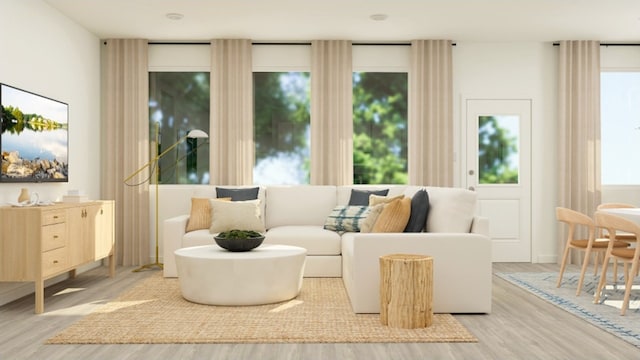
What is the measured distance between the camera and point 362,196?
608 centimetres

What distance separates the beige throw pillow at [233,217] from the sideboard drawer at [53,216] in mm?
1401

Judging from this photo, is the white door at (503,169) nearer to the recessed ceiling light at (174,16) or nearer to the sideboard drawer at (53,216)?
the recessed ceiling light at (174,16)

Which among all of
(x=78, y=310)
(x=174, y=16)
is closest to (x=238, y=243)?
(x=78, y=310)

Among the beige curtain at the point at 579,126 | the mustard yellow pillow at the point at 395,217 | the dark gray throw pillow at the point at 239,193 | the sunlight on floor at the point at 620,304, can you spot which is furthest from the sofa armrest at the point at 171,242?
the beige curtain at the point at 579,126

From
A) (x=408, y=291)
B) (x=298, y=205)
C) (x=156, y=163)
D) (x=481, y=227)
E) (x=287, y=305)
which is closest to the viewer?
(x=408, y=291)

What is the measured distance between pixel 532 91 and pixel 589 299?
311cm

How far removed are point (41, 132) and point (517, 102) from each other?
17.0 feet

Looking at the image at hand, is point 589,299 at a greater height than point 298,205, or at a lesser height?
lesser

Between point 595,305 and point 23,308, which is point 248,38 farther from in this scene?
point 595,305

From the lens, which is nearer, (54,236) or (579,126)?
(54,236)

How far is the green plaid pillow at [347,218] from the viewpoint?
18.5 feet

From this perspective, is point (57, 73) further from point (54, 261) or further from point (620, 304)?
point (620, 304)

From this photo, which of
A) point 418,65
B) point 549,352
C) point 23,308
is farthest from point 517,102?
point 23,308

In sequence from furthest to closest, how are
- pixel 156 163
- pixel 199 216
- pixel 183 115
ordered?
1. pixel 183 115
2. pixel 156 163
3. pixel 199 216
